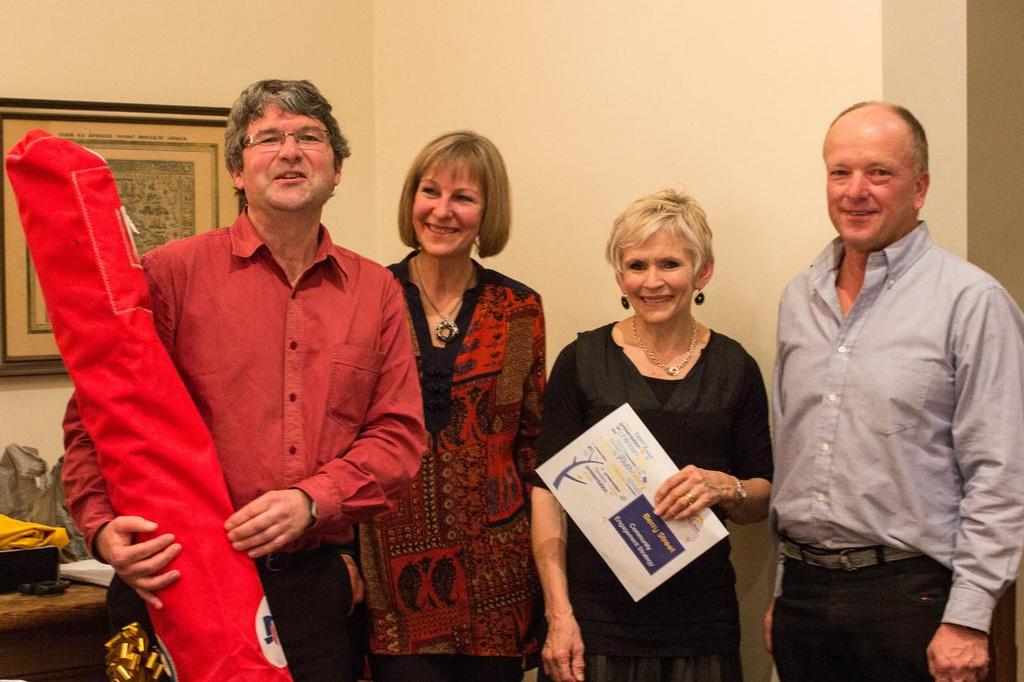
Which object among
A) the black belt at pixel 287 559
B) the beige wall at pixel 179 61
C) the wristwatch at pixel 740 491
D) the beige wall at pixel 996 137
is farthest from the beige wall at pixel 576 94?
the black belt at pixel 287 559

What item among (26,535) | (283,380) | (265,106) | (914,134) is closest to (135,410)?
(283,380)

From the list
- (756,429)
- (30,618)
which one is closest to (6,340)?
(30,618)

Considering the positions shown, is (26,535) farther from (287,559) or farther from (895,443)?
(895,443)

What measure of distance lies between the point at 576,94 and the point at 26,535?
1724mm

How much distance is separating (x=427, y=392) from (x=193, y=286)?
2.00 ft

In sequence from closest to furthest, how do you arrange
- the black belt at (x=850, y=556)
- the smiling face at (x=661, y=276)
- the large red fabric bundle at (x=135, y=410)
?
the large red fabric bundle at (x=135, y=410) → the black belt at (x=850, y=556) → the smiling face at (x=661, y=276)

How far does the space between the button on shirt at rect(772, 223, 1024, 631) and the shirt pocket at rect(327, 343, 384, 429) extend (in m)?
0.78

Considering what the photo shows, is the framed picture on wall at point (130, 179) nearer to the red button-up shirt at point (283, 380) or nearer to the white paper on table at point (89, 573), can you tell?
the white paper on table at point (89, 573)

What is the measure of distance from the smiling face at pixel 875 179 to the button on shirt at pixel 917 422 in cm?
4

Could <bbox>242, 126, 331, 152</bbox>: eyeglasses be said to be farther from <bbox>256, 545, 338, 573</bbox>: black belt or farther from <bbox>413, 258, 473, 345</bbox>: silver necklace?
<bbox>256, 545, 338, 573</bbox>: black belt

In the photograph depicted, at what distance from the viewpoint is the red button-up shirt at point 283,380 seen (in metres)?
1.94

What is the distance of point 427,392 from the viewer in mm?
2449

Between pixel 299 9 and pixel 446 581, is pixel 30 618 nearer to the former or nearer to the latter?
pixel 446 581

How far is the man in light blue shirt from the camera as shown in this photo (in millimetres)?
1938
